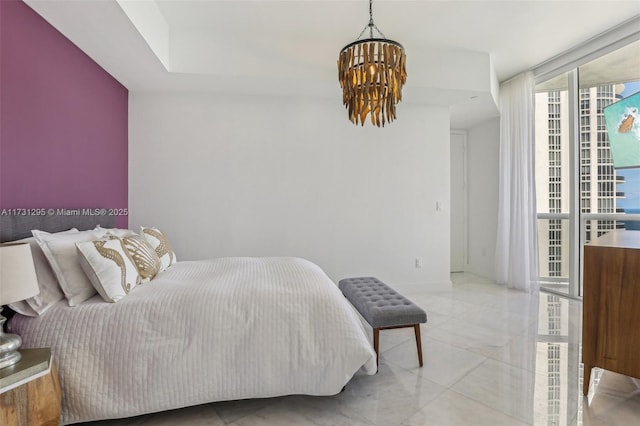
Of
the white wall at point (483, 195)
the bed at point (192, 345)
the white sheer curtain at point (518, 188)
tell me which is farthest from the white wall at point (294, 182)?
the bed at point (192, 345)

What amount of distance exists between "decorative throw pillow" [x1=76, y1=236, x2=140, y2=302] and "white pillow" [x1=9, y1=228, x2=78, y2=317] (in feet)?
0.56

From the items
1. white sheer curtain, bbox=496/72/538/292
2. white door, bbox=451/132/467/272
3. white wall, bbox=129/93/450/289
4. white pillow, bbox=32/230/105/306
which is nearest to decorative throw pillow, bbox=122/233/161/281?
white pillow, bbox=32/230/105/306

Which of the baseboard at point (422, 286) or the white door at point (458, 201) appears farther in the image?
the white door at point (458, 201)

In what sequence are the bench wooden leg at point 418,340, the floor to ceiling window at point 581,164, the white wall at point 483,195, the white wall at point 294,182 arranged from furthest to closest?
the white wall at point 483,195, the white wall at point 294,182, the floor to ceiling window at point 581,164, the bench wooden leg at point 418,340

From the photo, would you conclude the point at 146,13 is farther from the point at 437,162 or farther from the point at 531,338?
the point at 531,338

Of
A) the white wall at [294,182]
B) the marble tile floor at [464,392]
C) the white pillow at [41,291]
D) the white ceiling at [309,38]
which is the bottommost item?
the marble tile floor at [464,392]

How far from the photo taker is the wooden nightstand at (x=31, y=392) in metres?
1.20

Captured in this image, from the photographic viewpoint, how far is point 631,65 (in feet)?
10.7

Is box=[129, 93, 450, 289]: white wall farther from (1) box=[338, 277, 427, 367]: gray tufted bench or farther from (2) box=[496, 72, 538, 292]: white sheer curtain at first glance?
(1) box=[338, 277, 427, 367]: gray tufted bench

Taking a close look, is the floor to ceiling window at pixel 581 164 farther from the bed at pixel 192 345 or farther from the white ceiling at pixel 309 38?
the bed at pixel 192 345

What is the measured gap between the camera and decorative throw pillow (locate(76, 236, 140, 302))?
1.69 m

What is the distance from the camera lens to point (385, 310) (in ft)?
6.94

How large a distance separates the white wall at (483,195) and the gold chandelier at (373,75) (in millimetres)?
3465

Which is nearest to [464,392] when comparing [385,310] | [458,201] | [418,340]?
[418,340]
